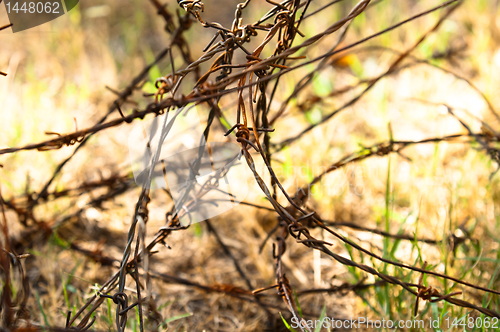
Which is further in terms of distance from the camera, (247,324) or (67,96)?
(67,96)

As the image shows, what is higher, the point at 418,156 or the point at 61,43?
the point at 61,43

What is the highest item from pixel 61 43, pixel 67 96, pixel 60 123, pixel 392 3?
pixel 392 3

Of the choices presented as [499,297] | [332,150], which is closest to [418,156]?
[332,150]

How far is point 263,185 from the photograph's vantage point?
715mm

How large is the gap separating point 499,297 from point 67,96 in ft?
7.52

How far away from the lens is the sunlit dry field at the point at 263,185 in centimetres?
75

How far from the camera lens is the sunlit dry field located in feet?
2.46

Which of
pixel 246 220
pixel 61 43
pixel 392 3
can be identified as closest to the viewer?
pixel 246 220

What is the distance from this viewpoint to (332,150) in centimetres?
180

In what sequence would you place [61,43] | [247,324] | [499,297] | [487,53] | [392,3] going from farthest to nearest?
[392,3] < [61,43] < [487,53] < [247,324] < [499,297]

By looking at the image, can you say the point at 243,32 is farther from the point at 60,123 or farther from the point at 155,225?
the point at 60,123

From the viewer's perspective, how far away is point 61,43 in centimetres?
254

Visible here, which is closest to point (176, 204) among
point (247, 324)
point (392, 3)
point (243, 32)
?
point (243, 32)

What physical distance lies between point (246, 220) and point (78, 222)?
710 mm
